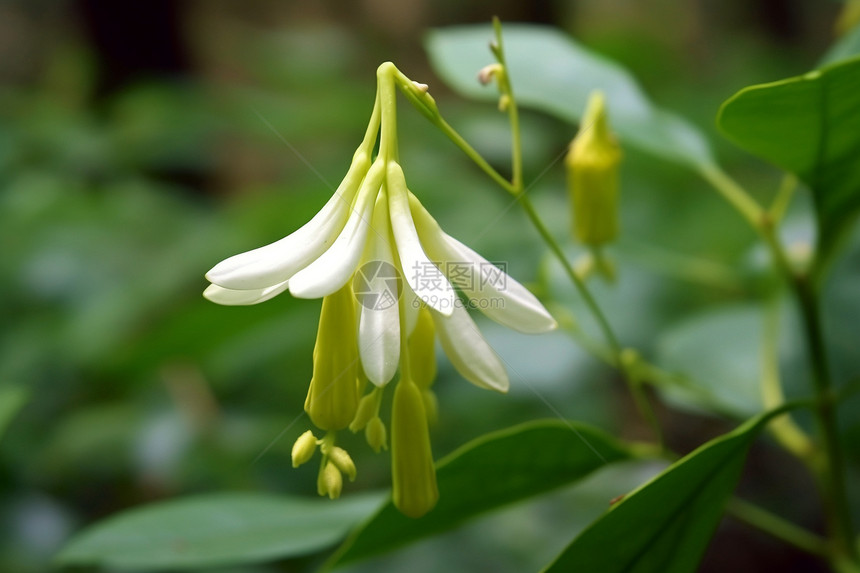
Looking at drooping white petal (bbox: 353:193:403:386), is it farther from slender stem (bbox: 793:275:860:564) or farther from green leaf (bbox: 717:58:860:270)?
slender stem (bbox: 793:275:860:564)

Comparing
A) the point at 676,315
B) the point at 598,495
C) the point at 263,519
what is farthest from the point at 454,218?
the point at 263,519

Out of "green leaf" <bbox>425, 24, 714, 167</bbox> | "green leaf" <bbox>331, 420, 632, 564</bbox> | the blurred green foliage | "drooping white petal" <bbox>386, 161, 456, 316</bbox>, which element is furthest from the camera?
the blurred green foliage

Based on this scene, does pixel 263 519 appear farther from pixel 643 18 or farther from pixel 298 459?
pixel 643 18

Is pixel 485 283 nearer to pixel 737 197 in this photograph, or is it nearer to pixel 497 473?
pixel 497 473

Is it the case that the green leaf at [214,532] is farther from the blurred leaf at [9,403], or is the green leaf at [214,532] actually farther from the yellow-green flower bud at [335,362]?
the yellow-green flower bud at [335,362]

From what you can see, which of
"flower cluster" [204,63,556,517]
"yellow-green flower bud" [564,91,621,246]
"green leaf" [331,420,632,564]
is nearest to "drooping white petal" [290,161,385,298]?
"flower cluster" [204,63,556,517]
